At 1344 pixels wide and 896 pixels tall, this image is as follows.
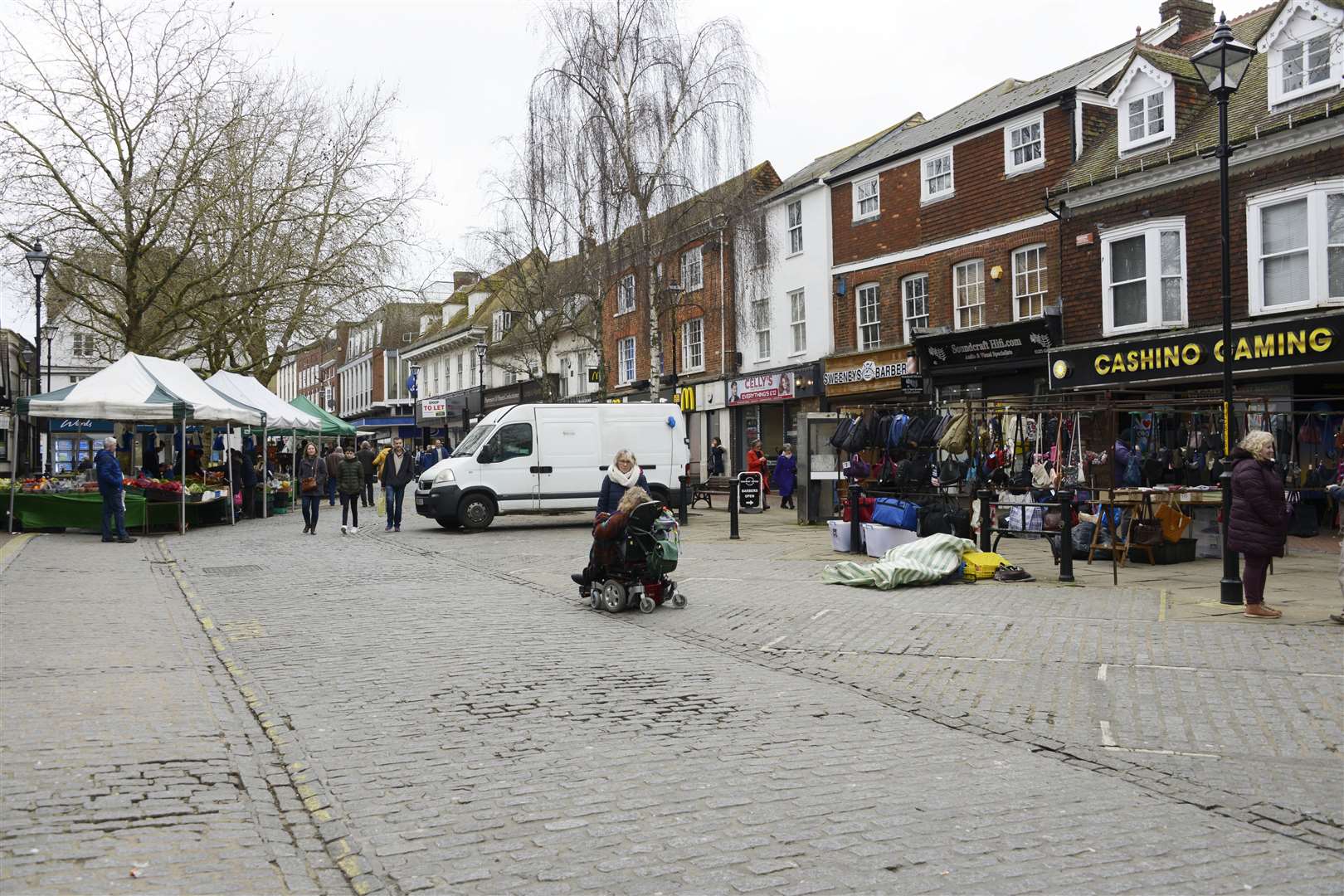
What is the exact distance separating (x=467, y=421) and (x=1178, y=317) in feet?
133

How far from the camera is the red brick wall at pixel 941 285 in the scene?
23.1m

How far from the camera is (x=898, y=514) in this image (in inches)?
599

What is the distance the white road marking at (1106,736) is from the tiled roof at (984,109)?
19338 millimetres

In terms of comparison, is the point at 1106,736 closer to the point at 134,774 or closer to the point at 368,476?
the point at 134,774

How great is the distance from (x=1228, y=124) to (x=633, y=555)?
13233mm

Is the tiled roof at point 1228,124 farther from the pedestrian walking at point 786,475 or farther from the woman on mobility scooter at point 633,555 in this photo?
the woman on mobility scooter at point 633,555

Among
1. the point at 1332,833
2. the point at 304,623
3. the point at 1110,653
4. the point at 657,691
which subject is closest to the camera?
the point at 1332,833

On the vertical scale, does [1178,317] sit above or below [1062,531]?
above

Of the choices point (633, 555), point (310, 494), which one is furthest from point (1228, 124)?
point (310, 494)

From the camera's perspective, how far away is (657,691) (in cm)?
728

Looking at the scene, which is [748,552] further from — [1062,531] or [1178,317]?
[1178,317]

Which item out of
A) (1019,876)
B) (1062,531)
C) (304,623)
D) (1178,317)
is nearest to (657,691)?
(1019,876)

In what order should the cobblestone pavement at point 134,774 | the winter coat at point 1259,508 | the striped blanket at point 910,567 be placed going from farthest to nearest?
the striped blanket at point 910,567 → the winter coat at point 1259,508 → the cobblestone pavement at point 134,774

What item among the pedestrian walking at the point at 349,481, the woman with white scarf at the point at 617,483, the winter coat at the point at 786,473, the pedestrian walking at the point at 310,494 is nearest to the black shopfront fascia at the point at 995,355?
the winter coat at the point at 786,473
